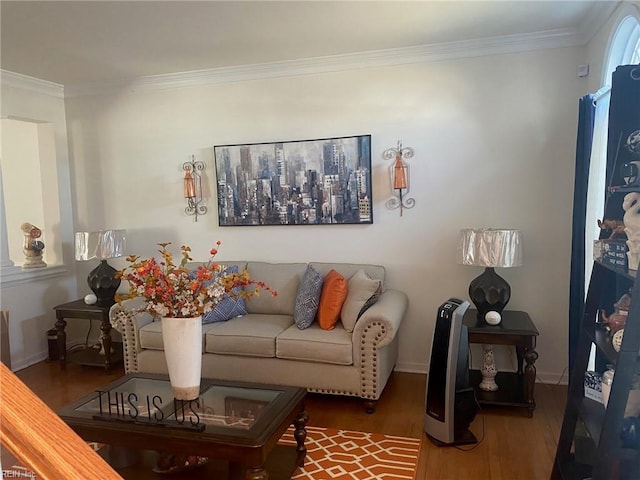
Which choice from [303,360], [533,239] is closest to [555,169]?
[533,239]

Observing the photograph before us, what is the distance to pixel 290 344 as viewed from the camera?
3.17 meters

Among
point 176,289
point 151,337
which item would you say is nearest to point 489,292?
point 176,289

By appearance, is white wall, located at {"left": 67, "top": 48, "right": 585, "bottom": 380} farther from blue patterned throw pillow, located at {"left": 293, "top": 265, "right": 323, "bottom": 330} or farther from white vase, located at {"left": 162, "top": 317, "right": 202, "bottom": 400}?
white vase, located at {"left": 162, "top": 317, "right": 202, "bottom": 400}

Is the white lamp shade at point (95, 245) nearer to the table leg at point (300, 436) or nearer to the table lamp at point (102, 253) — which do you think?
the table lamp at point (102, 253)

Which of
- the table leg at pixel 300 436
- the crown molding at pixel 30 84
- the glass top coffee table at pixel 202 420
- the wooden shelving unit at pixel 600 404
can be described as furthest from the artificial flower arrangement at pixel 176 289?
the crown molding at pixel 30 84

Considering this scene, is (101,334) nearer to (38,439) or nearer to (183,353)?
(183,353)

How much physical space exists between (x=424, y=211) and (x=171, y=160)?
236 cm

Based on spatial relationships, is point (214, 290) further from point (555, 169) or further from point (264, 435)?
point (555, 169)

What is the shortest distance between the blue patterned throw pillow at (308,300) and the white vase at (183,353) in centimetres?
106

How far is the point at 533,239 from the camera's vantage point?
349cm

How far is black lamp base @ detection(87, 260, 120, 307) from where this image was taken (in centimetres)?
405

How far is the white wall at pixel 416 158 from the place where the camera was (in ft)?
11.3

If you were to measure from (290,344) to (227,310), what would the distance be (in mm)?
772

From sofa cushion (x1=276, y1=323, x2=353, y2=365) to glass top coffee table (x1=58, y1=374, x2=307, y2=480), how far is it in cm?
58
